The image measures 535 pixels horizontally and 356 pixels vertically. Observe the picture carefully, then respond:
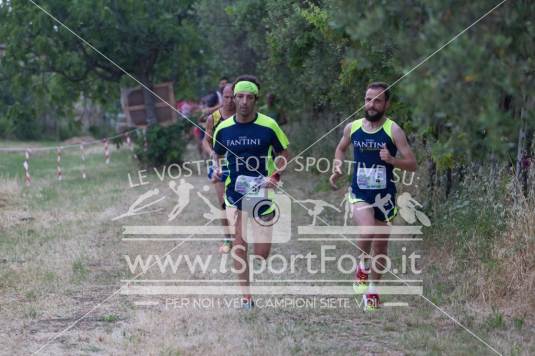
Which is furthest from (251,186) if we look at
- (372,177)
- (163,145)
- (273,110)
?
(163,145)

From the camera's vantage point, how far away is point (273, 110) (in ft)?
60.2

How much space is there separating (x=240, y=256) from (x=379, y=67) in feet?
10.2

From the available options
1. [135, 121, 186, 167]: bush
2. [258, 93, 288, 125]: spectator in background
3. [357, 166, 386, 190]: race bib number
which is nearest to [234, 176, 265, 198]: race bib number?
[357, 166, 386, 190]: race bib number

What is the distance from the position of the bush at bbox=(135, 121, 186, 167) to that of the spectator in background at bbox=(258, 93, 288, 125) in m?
2.21

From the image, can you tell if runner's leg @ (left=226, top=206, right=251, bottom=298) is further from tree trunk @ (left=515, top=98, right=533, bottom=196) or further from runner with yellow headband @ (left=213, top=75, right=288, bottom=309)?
tree trunk @ (left=515, top=98, right=533, bottom=196)

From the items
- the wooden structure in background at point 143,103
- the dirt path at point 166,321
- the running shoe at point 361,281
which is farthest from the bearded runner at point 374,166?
the wooden structure in background at point 143,103

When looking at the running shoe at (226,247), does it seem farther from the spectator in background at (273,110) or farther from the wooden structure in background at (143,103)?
the wooden structure in background at (143,103)

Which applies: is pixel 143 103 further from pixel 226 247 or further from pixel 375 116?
pixel 375 116

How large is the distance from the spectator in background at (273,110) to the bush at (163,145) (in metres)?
2.21

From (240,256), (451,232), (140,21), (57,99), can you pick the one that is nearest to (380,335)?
(240,256)

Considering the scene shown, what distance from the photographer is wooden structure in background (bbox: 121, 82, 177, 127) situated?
20281 mm

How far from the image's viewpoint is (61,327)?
663cm

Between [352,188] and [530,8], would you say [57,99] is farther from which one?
[530,8]

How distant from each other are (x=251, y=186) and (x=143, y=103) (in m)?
13.8
